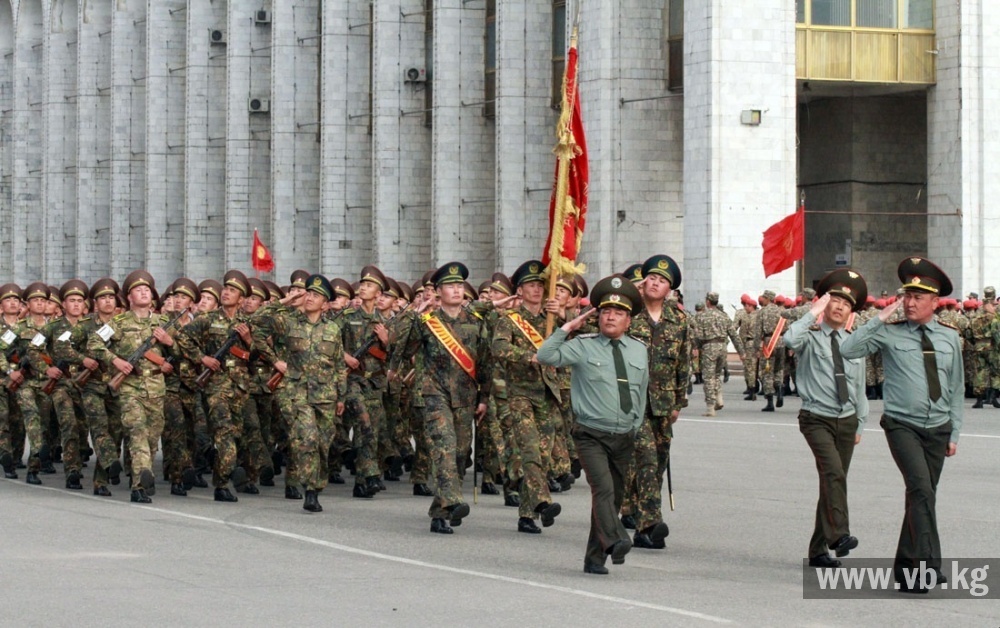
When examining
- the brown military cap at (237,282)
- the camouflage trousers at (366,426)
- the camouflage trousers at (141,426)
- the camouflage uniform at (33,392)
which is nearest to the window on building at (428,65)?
the camouflage uniform at (33,392)

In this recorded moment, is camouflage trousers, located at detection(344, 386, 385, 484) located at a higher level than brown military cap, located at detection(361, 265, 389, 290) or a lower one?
lower

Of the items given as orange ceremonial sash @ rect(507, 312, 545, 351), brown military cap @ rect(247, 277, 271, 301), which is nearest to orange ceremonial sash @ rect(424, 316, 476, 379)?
orange ceremonial sash @ rect(507, 312, 545, 351)

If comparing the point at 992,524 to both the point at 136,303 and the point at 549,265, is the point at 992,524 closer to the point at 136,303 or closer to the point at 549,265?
the point at 549,265

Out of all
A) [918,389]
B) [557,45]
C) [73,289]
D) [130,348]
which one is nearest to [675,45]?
[557,45]

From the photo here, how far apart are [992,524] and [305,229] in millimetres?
43782

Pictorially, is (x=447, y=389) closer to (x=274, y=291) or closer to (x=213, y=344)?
(x=213, y=344)

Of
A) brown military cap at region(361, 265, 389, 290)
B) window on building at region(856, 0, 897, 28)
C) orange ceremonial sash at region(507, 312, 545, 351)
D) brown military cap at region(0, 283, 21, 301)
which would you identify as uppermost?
window on building at region(856, 0, 897, 28)

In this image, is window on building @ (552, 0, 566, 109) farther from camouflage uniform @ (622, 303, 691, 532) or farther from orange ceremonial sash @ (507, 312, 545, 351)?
camouflage uniform @ (622, 303, 691, 532)

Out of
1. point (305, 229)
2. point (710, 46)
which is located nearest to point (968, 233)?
point (710, 46)

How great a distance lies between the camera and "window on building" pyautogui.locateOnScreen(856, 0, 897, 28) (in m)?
41.2

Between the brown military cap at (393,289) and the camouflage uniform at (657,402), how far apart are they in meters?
6.20

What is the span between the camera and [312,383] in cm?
1470

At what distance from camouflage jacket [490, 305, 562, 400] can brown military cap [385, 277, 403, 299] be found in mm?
4918

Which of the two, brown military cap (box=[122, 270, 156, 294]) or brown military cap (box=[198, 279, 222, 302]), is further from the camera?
brown military cap (box=[198, 279, 222, 302])
